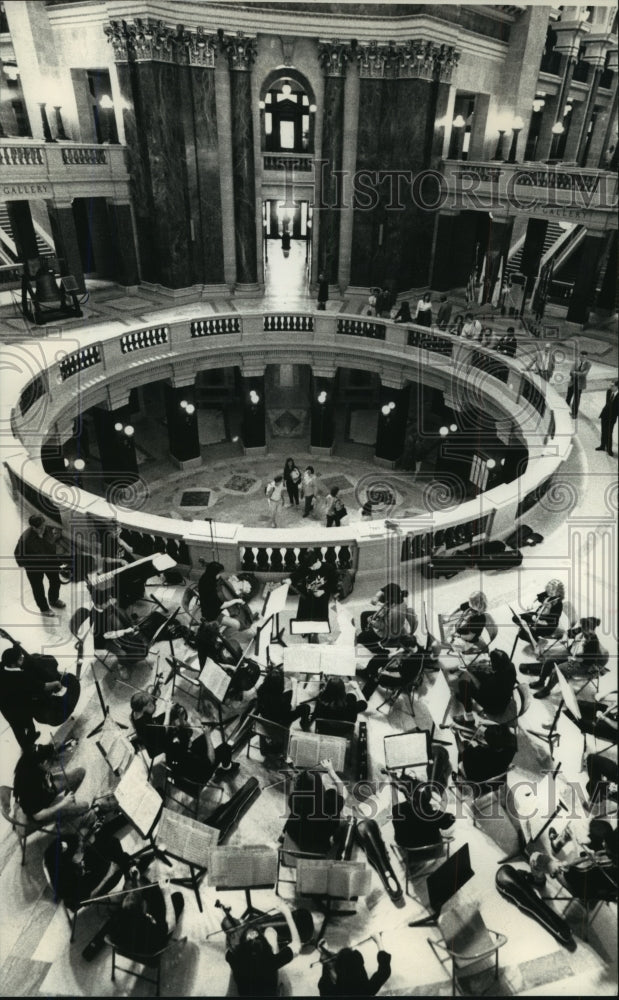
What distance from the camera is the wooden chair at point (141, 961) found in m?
4.80

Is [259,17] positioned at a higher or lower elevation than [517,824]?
higher

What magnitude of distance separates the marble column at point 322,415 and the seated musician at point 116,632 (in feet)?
47.6

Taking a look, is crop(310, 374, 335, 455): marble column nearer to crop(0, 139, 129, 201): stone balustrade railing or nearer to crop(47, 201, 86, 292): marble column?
crop(47, 201, 86, 292): marble column

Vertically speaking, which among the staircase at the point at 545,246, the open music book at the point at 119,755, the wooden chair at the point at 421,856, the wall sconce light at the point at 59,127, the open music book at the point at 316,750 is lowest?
the wooden chair at the point at 421,856

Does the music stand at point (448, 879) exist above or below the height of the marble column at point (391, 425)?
above

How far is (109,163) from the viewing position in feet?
68.8

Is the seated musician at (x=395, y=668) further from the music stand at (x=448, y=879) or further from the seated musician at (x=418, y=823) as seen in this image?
the music stand at (x=448, y=879)

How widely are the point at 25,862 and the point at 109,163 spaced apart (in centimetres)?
2154

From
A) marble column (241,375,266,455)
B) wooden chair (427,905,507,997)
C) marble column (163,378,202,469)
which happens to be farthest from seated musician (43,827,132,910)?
marble column (241,375,266,455)

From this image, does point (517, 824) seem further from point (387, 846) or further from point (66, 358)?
point (66, 358)

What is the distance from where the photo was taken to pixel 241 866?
4953mm

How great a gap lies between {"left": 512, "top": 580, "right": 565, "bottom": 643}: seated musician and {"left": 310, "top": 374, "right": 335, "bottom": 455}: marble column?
14087 mm

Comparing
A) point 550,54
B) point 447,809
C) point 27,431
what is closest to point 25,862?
point 447,809

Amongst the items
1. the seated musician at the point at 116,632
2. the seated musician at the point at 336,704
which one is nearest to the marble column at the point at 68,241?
the seated musician at the point at 116,632
